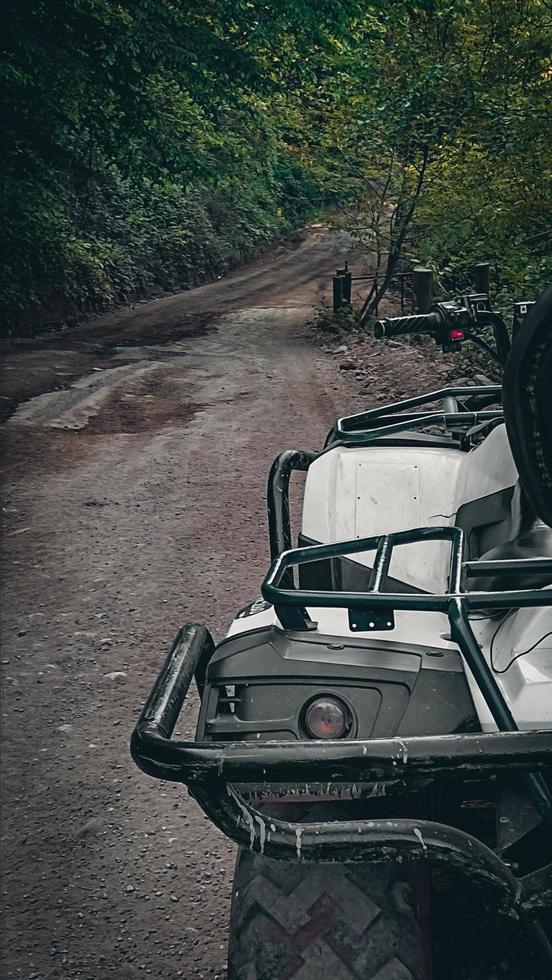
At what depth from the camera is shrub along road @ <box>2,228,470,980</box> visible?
2994mm

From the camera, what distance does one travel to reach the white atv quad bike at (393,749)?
68.1 inches

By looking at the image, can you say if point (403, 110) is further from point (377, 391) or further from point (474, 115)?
point (377, 391)

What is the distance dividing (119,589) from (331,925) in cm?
371

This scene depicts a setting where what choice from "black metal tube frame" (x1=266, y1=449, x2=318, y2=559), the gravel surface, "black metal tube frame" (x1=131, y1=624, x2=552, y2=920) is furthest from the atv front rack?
"black metal tube frame" (x1=266, y1=449, x2=318, y2=559)

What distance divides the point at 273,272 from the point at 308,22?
40.5 feet

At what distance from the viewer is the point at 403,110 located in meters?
13.0

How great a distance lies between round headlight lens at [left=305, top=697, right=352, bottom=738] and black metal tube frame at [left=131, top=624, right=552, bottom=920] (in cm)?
23

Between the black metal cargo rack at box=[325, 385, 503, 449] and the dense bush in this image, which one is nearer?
the black metal cargo rack at box=[325, 385, 503, 449]

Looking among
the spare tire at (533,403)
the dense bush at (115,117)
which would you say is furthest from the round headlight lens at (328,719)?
the dense bush at (115,117)

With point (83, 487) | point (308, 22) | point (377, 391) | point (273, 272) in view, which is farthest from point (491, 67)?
point (273, 272)

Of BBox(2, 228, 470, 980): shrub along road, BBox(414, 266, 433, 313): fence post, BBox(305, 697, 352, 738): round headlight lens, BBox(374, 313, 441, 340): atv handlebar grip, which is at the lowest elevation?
BBox(2, 228, 470, 980): shrub along road

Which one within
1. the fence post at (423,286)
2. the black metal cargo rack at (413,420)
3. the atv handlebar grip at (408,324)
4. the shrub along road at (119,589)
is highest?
the atv handlebar grip at (408,324)

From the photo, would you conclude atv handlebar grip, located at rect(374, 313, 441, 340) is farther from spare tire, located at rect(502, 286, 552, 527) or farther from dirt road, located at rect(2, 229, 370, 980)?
dirt road, located at rect(2, 229, 370, 980)

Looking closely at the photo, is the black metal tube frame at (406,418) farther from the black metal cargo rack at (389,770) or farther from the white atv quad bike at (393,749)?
the black metal cargo rack at (389,770)
